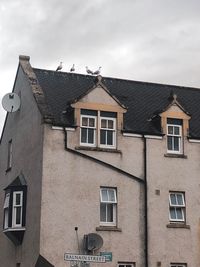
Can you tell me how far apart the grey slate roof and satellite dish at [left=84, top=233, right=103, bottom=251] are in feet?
19.4

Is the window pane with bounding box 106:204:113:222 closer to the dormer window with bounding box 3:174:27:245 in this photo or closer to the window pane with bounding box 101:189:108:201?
the window pane with bounding box 101:189:108:201

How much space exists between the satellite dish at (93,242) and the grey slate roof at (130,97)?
5.90 metres

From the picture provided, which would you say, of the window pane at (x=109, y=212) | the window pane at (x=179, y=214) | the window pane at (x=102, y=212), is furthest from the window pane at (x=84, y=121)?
the window pane at (x=179, y=214)

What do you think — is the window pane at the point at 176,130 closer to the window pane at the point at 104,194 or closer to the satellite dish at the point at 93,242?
the window pane at the point at 104,194

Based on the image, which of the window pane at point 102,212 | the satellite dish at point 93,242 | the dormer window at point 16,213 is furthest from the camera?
the dormer window at point 16,213

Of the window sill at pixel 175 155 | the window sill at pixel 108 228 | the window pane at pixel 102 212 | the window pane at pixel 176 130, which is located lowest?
the window sill at pixel 108 228

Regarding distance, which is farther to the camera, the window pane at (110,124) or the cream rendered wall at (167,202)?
the window pane at (110,124)

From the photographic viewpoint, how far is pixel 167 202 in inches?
1216

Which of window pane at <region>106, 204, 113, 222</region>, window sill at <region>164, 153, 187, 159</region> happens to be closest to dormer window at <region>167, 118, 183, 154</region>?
window sill at <region>164, 153, 187, 159</region>

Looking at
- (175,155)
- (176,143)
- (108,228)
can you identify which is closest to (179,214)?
(175,155)

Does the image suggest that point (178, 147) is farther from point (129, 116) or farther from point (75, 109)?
point (75, 109)

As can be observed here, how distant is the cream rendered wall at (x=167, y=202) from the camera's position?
99.0ft

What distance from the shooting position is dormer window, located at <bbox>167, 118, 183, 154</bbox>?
3219cm

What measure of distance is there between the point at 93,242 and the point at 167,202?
15.7 ft
